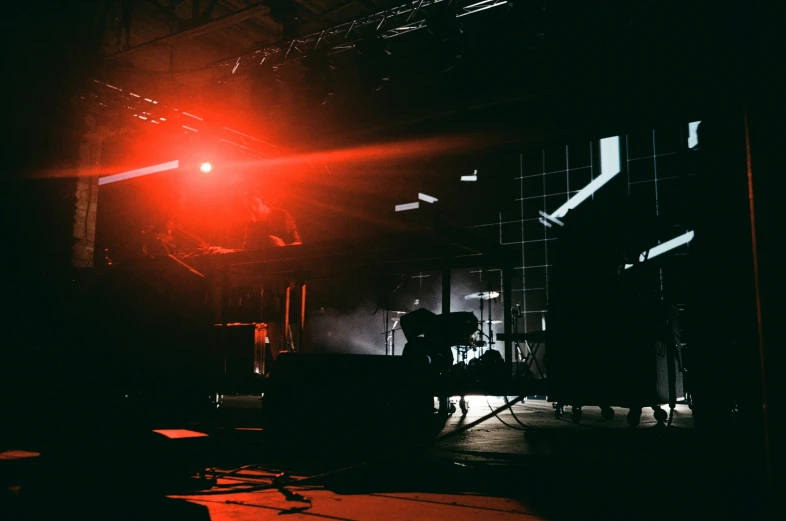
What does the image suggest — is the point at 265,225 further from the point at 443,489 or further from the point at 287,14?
the point at 443,489

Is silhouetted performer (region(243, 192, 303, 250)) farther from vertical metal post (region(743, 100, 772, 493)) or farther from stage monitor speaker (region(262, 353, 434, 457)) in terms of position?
vertical metal post (region(743, 100, 772, 493))

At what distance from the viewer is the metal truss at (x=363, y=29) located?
7172 millimetres

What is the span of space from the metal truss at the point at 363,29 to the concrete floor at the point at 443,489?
5097 millimetres

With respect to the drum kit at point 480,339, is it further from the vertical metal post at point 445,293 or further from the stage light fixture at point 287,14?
the stage light fixture at point 287,14

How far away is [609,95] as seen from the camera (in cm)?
548

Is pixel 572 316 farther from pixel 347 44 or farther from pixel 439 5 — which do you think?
pixel 347 44

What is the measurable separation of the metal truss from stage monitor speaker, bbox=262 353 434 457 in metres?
4.74

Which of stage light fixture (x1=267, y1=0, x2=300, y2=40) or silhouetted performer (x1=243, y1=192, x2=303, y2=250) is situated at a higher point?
stage light fixture (x1=267, y1=0, x2=300, y2=40)

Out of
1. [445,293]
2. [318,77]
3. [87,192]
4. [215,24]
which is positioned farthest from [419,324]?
[87,192]

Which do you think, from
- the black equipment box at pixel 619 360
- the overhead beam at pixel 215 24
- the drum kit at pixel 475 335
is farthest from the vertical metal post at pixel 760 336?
the overhead beam at pixel 215 24

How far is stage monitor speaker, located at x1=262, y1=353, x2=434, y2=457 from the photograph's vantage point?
370 cm

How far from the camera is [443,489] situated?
9.53 ft

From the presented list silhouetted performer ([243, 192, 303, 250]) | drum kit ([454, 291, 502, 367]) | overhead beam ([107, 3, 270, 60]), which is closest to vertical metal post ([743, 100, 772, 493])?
drum kit ([454, 291, 502, 367])

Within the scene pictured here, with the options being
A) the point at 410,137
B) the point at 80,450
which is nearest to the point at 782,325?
the point at 80,450
